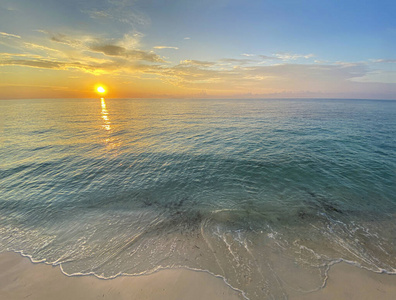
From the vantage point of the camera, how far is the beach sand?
7576 millimetres

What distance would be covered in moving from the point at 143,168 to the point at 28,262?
12.8m

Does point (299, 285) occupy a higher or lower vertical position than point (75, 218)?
higher

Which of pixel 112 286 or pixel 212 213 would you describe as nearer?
pixel 112 286

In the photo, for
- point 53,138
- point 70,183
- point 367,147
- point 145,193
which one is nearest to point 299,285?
point 145,193

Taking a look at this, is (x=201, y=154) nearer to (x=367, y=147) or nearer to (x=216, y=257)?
(x=216, y=257)

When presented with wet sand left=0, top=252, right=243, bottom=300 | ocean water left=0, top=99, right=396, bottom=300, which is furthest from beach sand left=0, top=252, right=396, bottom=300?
ocean water left=0, top=99, right=396, bottom=300

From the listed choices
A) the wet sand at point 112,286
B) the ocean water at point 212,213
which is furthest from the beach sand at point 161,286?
the ocean water at point 212,213

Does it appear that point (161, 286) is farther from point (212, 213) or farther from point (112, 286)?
point (212, 213)

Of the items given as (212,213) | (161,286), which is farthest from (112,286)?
(212,213)

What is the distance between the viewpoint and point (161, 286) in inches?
317

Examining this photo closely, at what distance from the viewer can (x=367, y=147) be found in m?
27.1

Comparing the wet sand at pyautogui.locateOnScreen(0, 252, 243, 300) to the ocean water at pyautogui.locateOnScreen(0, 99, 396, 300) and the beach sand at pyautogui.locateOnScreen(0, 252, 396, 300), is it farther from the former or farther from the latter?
the ocean water at pyautogui.locateOnScreen(0, 99, 396, 300)

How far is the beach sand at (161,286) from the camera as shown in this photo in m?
7.58

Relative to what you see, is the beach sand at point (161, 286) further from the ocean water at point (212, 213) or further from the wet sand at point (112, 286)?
the ocean water at point (212, 213)
